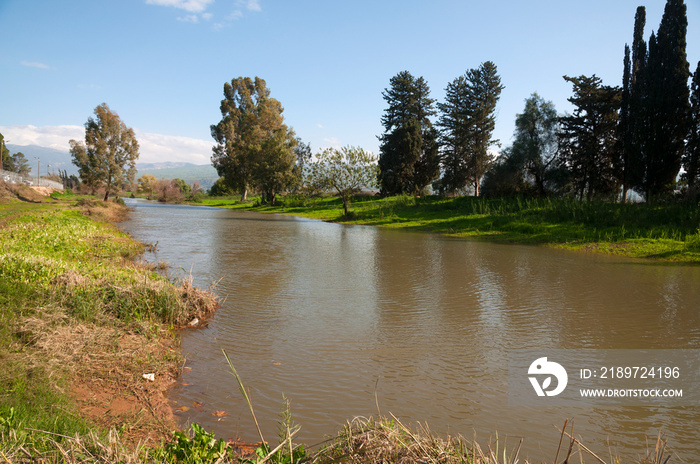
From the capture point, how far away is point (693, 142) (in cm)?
2159

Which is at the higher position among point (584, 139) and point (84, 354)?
point (584, 139)

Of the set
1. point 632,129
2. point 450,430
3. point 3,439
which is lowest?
point 450,430

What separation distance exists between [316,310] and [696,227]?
58.0 feet

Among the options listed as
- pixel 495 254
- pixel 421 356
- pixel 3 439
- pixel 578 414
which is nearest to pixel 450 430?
pixel 578 414

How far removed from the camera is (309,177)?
115ft

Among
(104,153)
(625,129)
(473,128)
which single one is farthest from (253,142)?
(625,129)

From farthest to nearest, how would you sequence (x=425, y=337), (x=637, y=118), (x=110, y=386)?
1. (x=637, y=118)
2. (x=425, y=337)
3. (x=110, y=386)

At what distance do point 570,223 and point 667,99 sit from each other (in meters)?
8.48

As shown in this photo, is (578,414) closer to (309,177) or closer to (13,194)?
(309,177)

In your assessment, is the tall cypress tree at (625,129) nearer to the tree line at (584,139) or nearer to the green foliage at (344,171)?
the tree line at (584,139)

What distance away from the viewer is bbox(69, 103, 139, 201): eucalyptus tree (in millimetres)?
43688

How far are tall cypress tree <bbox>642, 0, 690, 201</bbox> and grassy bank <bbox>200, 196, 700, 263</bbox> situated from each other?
10.6ft

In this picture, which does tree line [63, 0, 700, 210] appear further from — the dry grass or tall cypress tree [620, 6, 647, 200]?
the dry grass

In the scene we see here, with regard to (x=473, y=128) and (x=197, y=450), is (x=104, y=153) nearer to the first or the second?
(x=473, y=128)
